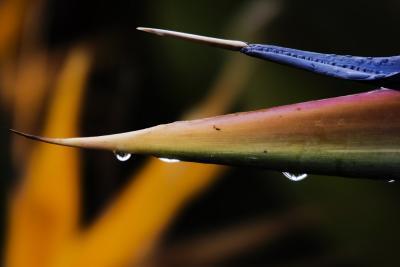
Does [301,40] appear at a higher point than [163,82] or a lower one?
higher

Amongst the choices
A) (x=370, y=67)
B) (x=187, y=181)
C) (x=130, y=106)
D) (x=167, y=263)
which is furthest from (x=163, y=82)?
(x=370, y=67)

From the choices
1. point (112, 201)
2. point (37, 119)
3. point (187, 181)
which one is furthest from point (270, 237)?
point (37, 119)

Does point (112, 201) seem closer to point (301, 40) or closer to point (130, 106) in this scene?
point (130, 106)

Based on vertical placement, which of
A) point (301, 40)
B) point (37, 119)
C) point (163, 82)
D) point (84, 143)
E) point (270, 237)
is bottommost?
point (84, 143)

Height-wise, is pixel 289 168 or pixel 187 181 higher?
pixel 187 181

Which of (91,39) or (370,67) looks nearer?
(370,67)

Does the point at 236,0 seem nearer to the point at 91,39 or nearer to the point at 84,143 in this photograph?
the point at 91,39
